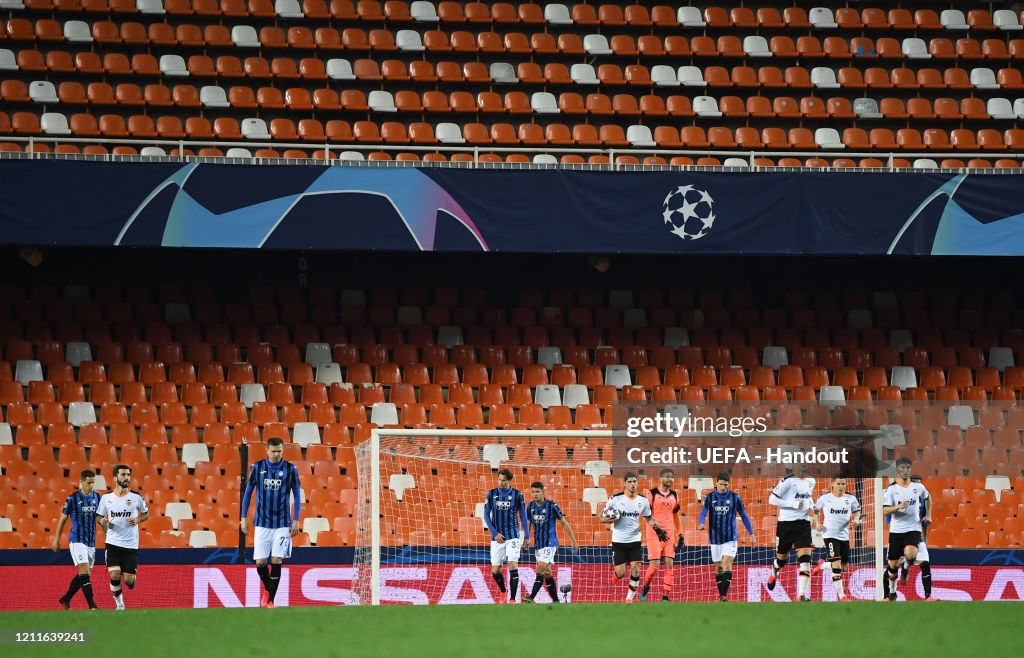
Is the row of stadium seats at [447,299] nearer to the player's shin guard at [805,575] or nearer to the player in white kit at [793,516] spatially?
the player in white kit at [793,516]

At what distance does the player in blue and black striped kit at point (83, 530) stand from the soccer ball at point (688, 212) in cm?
754

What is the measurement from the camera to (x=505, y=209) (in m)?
15.1

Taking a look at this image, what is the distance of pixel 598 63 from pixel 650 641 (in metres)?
13.1

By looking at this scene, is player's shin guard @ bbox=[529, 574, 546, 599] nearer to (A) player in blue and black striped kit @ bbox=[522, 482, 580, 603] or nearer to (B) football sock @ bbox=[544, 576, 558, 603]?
(A) player in blue and black striped kit @ bbox=[522, 482, 580, 603]

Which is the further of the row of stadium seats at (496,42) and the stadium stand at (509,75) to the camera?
the row of stadium seats at (496,42)

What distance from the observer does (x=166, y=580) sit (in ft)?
40.0

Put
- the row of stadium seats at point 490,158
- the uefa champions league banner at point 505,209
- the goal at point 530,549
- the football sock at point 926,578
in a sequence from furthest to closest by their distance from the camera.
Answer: the row of stadium seats at point 490,158 → the uefa champions league banner at point 505,209 → the goal at point 530,549 → the football sock at point 926,578

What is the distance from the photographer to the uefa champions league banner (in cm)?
1441

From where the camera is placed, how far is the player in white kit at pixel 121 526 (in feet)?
37.3

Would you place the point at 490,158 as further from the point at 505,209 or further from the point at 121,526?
the point at 121,526

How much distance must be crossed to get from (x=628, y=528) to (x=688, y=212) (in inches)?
183

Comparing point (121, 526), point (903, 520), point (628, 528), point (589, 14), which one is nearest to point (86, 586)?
point (121, 526)

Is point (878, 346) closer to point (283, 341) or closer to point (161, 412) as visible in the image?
point (283, 341)

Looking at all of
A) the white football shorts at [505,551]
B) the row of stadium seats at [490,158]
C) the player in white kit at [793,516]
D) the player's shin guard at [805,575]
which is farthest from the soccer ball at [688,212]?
the white football shorts at [505,551]
